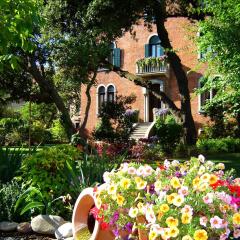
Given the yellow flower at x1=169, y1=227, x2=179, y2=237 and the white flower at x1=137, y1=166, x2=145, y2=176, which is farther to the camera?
the white flower at x1=137, y1=166, x2=145, y2=176

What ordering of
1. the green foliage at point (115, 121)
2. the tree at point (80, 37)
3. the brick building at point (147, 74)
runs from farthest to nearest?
the brick building at point (147, 74) < the green foliage at point (115, 121) < the tree at point (80, 37)

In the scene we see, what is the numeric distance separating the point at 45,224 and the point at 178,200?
2612 millimetres

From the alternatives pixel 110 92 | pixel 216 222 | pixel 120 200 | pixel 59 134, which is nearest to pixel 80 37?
pixel 59 134

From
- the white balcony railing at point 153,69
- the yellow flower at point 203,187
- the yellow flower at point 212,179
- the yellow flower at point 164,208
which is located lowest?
the yellow flower at point 164,208

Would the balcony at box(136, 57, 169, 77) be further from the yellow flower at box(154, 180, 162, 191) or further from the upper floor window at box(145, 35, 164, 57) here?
the yellow flower at box(154, 180, 162, 191)

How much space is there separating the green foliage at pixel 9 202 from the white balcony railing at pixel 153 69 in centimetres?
2553

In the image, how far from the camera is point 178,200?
3232mm

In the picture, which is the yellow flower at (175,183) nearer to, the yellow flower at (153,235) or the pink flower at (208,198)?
the pink flower at (208,198)

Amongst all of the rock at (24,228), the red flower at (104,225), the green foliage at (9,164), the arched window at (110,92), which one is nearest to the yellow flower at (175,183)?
the red flower at (104,225)

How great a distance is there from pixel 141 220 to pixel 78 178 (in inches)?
105

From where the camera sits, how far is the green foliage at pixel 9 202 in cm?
589

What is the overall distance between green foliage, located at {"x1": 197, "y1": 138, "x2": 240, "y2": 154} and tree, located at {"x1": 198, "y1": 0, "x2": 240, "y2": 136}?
1286cm

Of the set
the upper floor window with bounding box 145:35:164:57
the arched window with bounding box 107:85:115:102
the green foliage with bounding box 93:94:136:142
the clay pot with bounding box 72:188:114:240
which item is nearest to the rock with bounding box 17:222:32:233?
the clay pot with bounding box 72:188:114:240

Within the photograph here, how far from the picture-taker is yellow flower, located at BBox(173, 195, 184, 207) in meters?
3.21
